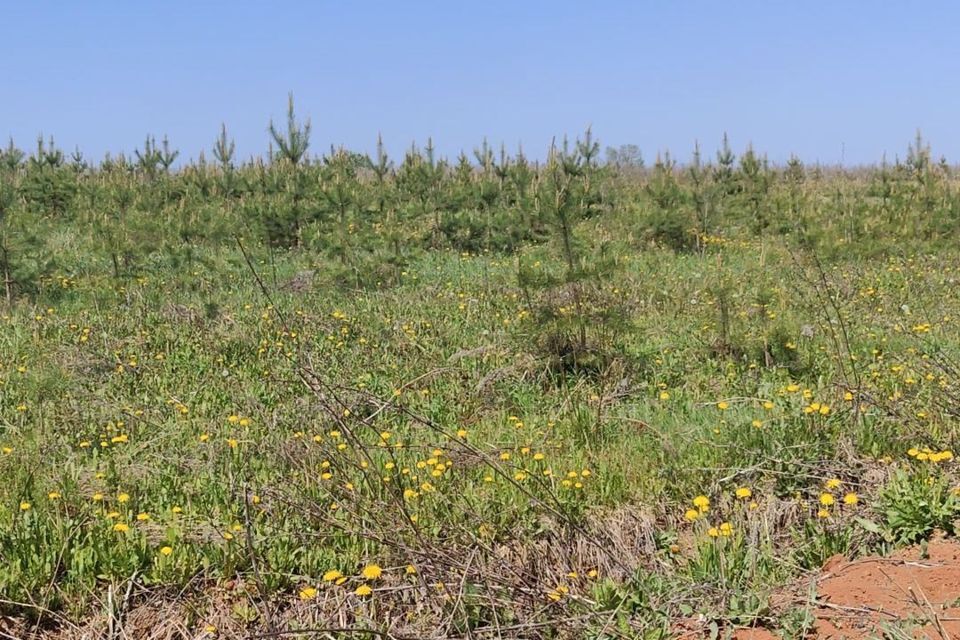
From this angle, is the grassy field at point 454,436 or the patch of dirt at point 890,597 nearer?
the patch of dirt at point 890,597

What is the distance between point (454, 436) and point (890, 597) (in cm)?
257

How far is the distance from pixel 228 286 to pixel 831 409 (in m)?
9.13

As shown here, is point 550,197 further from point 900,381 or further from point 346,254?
point 346,254

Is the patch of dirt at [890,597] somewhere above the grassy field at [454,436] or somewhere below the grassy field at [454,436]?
below

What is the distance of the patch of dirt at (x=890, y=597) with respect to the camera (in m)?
2.74

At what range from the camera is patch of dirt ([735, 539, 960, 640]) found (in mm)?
2742

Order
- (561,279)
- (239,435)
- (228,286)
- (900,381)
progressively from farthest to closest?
(228,286), (561,279), (900,381), (239,435)

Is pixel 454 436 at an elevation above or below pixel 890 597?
above

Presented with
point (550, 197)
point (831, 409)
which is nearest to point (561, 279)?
point (550, 197)

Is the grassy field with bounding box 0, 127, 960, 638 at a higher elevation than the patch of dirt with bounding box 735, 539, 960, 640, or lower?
higher

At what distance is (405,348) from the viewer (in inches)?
312

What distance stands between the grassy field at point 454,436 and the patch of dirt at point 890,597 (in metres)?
0.12

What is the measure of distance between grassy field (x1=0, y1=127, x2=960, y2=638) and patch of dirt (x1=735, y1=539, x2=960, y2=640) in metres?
0.12

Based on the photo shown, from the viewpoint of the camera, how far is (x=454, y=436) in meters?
4.91
